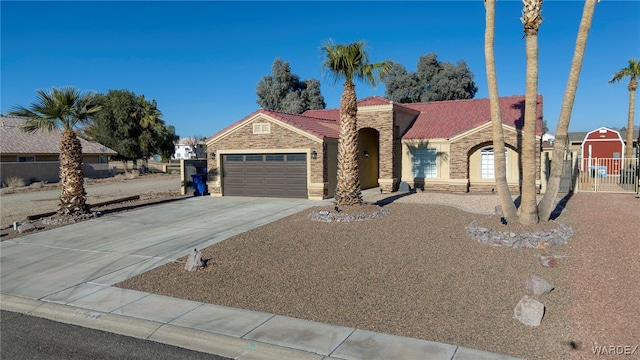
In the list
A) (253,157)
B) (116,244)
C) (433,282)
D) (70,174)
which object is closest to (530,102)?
(433,282)

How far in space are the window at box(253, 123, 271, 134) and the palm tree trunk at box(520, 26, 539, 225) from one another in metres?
13.1

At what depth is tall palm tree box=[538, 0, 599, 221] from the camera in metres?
10.3

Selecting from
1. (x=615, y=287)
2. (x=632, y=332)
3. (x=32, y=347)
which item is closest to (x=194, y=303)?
(x=32, y=347)

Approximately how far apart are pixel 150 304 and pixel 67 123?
1094cm

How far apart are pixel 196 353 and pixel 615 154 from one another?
160 feet

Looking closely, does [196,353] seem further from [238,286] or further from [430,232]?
[430,232]

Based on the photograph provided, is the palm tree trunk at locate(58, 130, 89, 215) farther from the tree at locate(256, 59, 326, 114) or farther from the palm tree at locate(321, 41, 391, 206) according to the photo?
the tree at locate(256, 59, 326, 114)

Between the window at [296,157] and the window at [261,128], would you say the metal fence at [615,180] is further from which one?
the window at [261,128]

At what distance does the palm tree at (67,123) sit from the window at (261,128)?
299 inches

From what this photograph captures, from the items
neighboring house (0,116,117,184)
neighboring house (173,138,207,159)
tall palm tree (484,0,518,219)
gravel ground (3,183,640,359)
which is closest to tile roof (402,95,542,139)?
tall palm tree (484,0,518,219)

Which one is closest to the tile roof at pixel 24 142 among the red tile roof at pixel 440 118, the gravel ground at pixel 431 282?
the red tile roof at pixel 440 118

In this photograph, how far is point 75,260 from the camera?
34.6 ft

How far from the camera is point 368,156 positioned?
1024 inches

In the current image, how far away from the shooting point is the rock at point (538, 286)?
7184 mm
